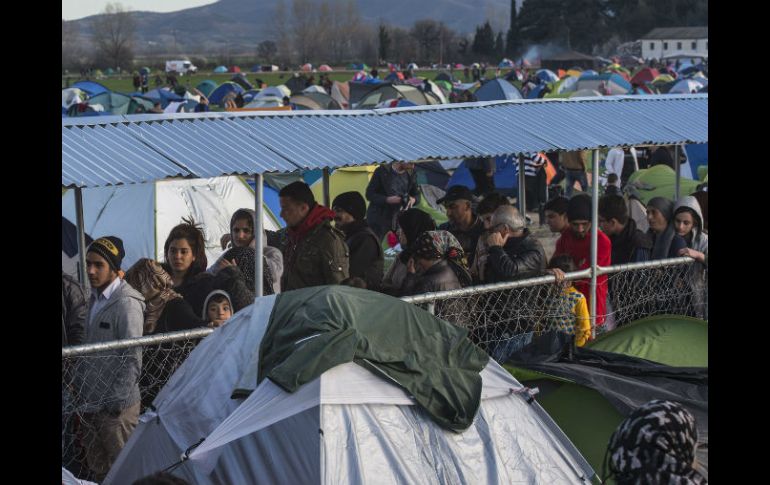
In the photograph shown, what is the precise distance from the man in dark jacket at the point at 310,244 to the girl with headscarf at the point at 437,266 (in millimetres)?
561

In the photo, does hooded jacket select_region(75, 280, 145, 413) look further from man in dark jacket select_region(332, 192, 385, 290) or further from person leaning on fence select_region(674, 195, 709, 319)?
person leaning on fence select_region(674, 195, 709, 319)

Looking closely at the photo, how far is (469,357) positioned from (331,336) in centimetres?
71

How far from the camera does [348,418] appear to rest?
4.88 m

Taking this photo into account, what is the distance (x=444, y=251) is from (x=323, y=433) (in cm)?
264

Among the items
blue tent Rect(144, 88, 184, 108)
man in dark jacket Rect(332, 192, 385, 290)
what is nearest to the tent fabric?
man in dark jacket Rect(332, 192, 385, 290)

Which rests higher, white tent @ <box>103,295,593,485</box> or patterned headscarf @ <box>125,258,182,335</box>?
patterned headscarf @ <box>125,258,182,335</box>

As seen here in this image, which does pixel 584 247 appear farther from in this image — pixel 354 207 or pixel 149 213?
pixel 149 213

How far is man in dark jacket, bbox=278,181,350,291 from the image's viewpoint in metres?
7.64

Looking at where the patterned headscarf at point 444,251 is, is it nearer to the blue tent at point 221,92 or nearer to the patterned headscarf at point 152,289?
the patterned headscarf at point 152,289

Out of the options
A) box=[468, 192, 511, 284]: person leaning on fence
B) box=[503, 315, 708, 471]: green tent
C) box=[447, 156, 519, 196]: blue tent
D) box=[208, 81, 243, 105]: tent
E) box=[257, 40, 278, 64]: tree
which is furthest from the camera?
box=[257, 40, 278, 64]: tree

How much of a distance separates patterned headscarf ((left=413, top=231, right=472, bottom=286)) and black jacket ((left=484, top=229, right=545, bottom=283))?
0.37 metres

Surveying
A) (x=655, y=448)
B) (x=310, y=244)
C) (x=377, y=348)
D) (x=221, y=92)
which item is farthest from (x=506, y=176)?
(x=221, y=92)

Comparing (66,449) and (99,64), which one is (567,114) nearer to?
(66,449)
